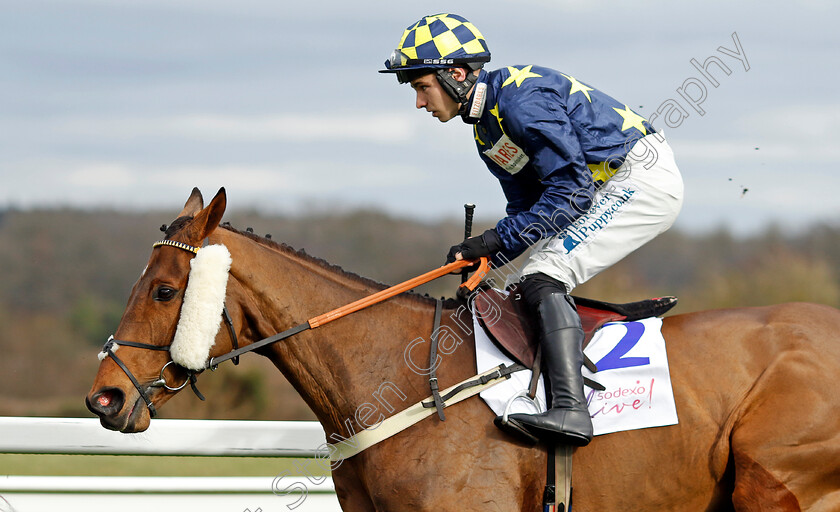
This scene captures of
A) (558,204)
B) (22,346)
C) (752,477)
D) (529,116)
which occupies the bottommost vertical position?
(22,346)

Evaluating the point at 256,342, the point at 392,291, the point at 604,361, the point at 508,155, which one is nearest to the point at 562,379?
the point at 604,361

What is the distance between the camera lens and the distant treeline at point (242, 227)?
1332 centimetres

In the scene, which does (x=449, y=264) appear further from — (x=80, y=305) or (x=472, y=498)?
(x=80, y=305)

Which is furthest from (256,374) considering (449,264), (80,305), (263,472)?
(80,305)

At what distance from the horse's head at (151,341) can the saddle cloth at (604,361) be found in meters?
1.10

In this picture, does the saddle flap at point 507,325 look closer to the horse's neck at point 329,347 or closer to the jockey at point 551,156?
the jockey at point 551,156

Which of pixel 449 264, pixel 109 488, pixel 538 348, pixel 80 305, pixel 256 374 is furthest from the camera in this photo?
pixel 80 305

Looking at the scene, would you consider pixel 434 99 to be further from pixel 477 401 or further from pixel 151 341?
pixel 151 341

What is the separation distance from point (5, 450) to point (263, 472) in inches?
59.4

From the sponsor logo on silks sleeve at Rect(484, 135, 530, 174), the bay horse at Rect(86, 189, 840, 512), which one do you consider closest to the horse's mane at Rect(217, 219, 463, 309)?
the bay horse at Rect(86, 189, 840, 512)

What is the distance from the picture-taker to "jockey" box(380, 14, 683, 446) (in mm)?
3436

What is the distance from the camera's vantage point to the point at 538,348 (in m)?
3.40

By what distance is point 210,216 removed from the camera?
10.9 feet

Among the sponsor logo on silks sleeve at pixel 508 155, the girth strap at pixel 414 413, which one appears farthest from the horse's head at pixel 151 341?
the sponsor logo on silks sleeve at pixel 508 155
